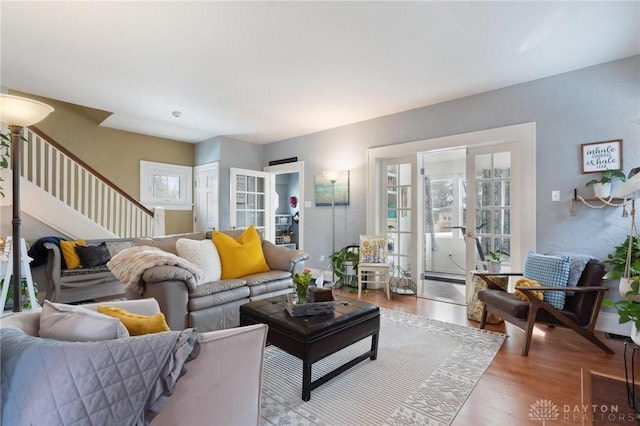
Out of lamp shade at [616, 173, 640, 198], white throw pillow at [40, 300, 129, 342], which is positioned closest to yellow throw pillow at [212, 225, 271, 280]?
white throw pillow at [40, 300, 129, 342]

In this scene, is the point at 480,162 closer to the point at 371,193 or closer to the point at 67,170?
the point at 371,193

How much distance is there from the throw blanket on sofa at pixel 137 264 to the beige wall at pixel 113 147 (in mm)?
3384

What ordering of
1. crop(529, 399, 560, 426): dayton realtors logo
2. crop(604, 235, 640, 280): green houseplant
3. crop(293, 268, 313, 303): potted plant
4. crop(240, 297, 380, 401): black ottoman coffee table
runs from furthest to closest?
crop(604, 235, 640, 280): green houseplant < crop(293, 268, 313, 303): potted plant < crop(240, 297, 380, 401): black ottoman coffee table < crop(529, 399, 560, 426): dayton realtors logo

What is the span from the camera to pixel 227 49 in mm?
2629

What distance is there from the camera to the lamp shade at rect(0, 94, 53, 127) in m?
1.81

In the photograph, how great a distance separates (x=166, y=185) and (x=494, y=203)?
5725 millimetres

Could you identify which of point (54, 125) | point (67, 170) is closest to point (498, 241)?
point (67, 170)

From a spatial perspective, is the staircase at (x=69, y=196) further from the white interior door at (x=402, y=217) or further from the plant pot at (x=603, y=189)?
the plant pot at (x=603, y=189)

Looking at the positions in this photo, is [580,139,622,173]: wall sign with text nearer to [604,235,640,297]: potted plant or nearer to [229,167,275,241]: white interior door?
[604,235,640,297]: potted plant

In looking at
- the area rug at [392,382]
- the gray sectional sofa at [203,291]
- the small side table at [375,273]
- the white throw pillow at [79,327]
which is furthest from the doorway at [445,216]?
the white throw pillow at [79,327]

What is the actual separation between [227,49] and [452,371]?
10.5 ft

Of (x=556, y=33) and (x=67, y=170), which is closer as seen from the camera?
(x=556, y=33)

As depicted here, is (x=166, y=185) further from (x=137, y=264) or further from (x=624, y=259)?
(x=624, y=259)

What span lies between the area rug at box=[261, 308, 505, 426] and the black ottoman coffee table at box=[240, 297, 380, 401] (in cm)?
10
